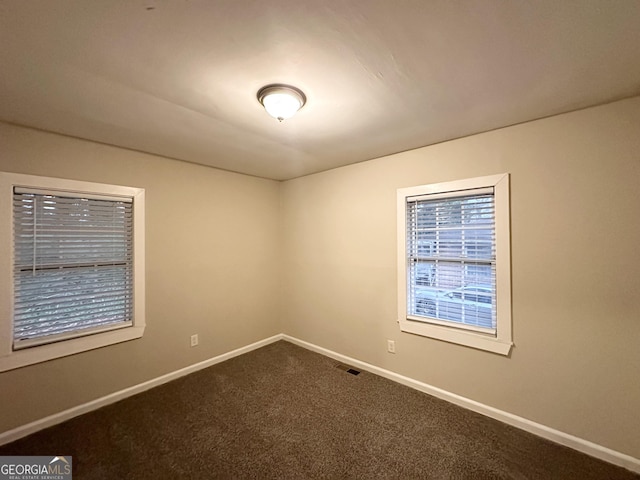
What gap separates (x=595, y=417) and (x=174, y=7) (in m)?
3.28

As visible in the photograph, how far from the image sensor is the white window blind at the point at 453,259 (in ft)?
7.39

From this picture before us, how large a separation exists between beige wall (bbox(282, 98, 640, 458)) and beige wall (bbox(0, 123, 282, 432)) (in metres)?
1.82

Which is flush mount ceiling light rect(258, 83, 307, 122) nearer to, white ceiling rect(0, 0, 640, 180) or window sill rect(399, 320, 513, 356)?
white ceiling rect(0, 0, 640, 180)

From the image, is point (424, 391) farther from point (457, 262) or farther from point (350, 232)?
point (350, 232)

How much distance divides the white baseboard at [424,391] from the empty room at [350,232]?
16mm

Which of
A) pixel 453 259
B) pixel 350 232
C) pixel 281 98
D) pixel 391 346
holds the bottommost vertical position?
pixel 391 346

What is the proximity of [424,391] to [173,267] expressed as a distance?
284 cm

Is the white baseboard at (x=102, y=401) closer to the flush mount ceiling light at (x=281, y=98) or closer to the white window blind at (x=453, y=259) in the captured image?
the white window blind at (x=453, y=259)

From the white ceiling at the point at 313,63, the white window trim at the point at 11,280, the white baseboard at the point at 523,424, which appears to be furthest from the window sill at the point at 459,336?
the white window trim at the point at 11,280

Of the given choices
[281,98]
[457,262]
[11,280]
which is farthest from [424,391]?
[11,280]

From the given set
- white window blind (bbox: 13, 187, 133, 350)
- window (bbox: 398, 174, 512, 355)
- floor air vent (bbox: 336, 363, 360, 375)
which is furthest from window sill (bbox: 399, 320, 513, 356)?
white window blind (bbox: 13, 187, 133, 350)

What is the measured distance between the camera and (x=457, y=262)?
2416 millimetres

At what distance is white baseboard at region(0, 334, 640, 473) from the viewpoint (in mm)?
1750

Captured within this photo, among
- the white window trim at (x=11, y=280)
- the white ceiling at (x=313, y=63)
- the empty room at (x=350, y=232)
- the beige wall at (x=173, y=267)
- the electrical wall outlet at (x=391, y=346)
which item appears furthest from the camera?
the electrical wall outlet at (x=391, y=346)
